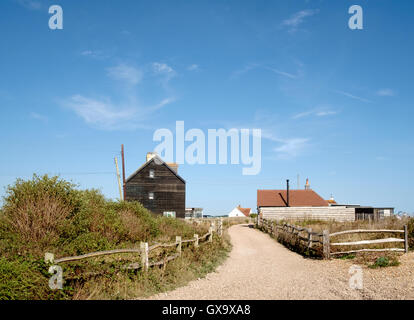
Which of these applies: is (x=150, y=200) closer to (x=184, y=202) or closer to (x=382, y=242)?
(x=184, y=202)

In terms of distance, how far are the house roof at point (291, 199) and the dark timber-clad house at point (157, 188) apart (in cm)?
1266

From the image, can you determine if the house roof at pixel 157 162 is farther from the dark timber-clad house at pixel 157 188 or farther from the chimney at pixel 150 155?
the chimney at pixel 150 155

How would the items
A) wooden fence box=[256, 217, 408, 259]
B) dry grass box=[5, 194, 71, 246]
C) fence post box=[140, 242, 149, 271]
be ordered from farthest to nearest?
wooden fence box=[256, 217, 408, 259], dry grass box=[5, 194, 71, 246], fence post box=[140, 242, 149, 271]

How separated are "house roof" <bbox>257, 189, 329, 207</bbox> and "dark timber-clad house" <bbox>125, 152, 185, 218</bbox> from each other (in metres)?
12.7

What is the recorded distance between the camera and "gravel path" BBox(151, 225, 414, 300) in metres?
8.62

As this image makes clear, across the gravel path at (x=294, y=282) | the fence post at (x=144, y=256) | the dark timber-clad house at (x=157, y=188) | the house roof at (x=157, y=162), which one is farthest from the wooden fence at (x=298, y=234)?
the house roof at (x=157, y=162)

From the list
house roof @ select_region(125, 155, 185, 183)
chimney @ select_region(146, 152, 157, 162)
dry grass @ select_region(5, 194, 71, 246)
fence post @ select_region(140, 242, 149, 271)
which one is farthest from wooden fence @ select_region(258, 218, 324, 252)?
chimney @ select_region(146, 152, 157, 162)

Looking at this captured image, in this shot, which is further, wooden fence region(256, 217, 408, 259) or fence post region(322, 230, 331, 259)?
fence post region(322, 230, 331, 259)

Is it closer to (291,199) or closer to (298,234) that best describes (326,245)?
(298,234)

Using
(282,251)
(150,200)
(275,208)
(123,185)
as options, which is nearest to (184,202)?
(150,200)

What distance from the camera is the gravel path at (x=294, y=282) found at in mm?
8617

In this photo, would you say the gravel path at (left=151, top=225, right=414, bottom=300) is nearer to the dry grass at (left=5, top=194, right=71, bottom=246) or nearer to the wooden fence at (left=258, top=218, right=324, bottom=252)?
the wooden fence at (left=258, top=218, right=324, bottom=252)

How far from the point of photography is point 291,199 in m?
49.8

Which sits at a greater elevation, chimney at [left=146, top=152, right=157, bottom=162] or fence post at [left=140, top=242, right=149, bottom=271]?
chimney at [left=146, top=152, right=157, bottom=162]
